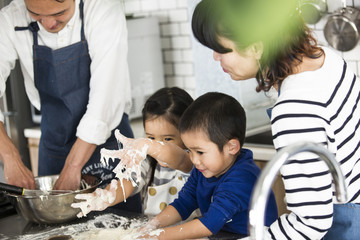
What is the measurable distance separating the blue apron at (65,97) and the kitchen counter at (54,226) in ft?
1.10

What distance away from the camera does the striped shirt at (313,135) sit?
112 centimetres

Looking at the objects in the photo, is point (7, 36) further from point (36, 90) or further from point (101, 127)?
point (101, 127)

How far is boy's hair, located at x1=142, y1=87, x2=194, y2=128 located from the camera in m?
1.85

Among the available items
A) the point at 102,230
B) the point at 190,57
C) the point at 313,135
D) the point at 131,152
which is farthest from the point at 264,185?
the point at 190,57

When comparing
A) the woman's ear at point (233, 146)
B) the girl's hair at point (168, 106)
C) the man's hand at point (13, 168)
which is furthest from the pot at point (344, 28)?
the man's hand at point (13, 168)

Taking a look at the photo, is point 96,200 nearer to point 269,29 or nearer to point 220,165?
point 220,165

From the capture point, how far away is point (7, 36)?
1957 millimetres

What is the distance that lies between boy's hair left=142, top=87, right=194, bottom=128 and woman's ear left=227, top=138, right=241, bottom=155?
389 mm

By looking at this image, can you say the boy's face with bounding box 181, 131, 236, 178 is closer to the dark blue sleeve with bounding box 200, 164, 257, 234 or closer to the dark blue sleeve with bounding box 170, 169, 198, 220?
the dark blue sleeve with bounding box 200, 164, 257, 234

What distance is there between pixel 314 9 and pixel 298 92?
140 cm

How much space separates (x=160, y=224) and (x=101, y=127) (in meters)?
0.48

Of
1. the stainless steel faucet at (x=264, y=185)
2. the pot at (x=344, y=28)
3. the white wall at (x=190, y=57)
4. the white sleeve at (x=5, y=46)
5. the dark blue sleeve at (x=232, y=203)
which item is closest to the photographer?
the stainless steel faucet at (x=264, y=185)

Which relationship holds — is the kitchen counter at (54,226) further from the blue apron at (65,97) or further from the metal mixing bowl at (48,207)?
the blue apron at (65,97)

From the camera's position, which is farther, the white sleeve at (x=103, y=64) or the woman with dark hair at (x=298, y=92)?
the white sleeve at (x=103, y=64)
